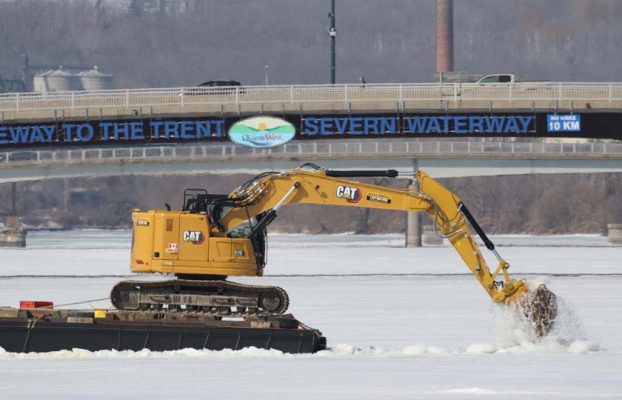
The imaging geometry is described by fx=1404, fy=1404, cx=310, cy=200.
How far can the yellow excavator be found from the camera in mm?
27828

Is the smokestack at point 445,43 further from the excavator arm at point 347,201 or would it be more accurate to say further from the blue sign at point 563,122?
the excavator arm at point 347,201

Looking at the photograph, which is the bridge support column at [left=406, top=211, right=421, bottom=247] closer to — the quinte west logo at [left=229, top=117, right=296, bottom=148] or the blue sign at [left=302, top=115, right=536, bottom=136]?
the blue sign at [left=302, top=115, right=536, bottom=136]

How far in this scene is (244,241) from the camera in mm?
27906

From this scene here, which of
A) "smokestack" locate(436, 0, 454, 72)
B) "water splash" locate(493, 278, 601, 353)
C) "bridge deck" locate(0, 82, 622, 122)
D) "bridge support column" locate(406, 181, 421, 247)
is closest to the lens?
"water splash" locate(493, 278, 601, 353)

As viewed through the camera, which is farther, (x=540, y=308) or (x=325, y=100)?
(x=325, y=100)

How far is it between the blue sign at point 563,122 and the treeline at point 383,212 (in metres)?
58.0

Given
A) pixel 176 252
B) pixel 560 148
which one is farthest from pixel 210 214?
pixel 560 148

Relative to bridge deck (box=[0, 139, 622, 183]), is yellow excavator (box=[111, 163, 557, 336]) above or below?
below

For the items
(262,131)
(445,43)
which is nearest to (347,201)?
(262,131)

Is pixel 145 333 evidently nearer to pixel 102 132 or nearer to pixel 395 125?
pixel 395 125

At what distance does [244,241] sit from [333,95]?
4291 centimetres

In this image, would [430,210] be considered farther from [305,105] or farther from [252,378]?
[305,105]

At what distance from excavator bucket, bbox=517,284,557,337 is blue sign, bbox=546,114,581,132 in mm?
42618

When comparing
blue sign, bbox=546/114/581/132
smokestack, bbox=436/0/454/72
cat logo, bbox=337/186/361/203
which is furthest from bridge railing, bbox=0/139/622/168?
cat logo, bbox=337/186/361/203
